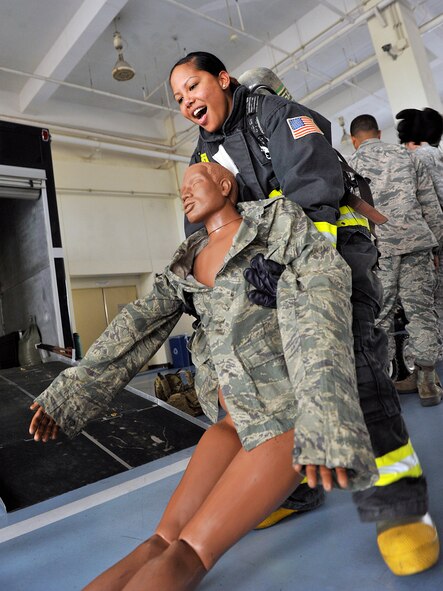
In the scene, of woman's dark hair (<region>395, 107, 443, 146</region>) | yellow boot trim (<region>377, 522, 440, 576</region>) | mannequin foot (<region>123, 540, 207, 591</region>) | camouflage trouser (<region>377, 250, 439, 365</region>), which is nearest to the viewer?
mannequin foot (<region>123, 540, 207, 591</region>)

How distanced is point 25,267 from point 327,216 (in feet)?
16.4

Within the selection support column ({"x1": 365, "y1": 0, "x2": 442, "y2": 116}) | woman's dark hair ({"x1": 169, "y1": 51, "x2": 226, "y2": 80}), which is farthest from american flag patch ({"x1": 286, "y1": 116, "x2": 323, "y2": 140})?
support column ({"x1": 365, "y1": 0, "x2": 442, "y2": 116})

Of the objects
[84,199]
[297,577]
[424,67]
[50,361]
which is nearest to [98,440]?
[297,577]

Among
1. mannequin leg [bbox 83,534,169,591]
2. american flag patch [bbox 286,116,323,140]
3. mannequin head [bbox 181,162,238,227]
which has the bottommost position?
mannequin leg [bbox 83,534,169,591]

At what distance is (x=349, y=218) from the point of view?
1646mm

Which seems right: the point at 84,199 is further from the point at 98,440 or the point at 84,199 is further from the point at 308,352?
the point at 308,352

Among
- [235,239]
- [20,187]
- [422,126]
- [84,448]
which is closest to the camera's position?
[235,239]

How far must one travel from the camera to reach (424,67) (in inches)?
284

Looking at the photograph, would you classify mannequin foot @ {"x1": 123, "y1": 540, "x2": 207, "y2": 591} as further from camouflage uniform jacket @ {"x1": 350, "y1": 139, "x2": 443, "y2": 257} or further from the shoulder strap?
camouflage uniform jacket @ {"x1": 350, "y1": 139, "x2": 443, "y2": 257}

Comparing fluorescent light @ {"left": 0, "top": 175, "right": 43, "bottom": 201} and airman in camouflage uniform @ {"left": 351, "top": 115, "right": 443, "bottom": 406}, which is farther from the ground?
fluorescent light @ {"left": 0, "top": 175, "right": 43, "bottom": 201}

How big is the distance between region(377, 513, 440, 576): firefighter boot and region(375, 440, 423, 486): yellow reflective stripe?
11cm

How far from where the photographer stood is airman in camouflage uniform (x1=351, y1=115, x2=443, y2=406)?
10.6ft

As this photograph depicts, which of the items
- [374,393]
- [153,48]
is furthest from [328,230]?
[153,48]

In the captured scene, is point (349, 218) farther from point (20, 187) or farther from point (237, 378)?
point (20, 187)
